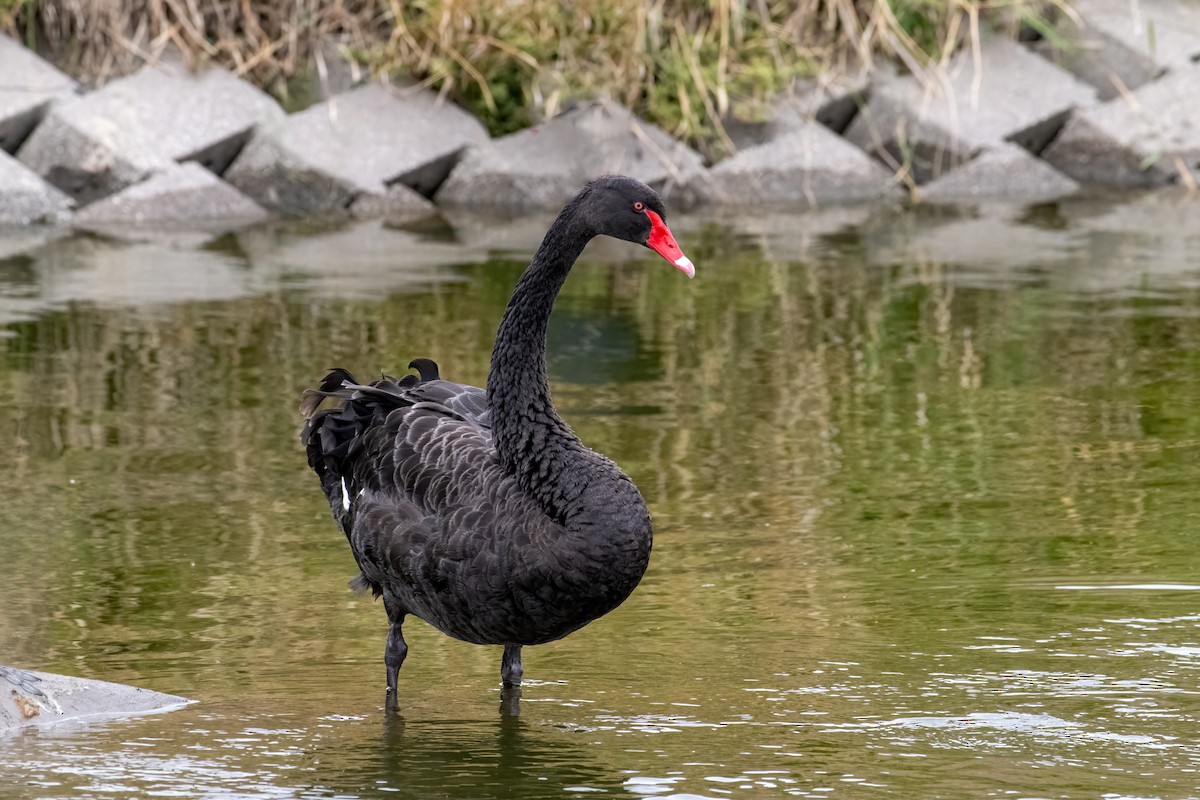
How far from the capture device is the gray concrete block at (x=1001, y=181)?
13492 mm

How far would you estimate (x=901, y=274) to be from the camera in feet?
34.6

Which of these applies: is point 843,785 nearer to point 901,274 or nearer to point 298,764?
point 298,764

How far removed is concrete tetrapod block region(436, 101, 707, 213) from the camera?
12.8 meters

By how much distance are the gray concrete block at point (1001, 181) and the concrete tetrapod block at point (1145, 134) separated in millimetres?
348

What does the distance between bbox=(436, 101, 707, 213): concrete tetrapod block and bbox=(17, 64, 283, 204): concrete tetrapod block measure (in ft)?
4.82

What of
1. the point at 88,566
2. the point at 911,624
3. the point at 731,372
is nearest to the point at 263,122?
the point at 731,372

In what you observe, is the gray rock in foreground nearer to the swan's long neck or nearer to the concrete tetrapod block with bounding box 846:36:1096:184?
the swan's long neck

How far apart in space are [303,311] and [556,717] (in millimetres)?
5256

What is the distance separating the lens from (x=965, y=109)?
1362 cm

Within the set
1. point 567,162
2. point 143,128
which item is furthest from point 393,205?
point 143,128

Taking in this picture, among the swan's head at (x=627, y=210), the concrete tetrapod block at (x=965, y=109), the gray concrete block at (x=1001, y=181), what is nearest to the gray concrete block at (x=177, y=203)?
the concrete tetrapod block at (x=965, y=109)

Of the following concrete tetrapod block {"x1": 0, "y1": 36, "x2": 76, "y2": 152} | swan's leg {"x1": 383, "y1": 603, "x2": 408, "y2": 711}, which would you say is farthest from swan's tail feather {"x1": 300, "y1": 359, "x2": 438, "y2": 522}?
concrete tetrapod block {"x1": 0, "y1": 36, "x2": 76, "y2": 152}

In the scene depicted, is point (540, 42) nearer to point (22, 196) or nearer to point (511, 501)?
point (22, 196)

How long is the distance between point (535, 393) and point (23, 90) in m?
9.15
